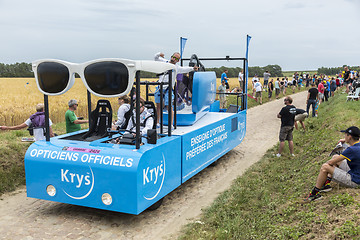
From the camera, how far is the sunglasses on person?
15.3 ft

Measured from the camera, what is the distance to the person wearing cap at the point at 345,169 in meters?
4.88

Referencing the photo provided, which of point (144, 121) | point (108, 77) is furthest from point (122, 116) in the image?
point (108, 77)

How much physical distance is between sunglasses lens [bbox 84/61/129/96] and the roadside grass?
2.31 metres

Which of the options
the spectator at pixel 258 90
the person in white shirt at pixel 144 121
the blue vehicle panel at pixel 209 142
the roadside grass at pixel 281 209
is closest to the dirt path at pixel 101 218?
the roadside grass at pixel 281 209

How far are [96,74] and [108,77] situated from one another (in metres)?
0.22

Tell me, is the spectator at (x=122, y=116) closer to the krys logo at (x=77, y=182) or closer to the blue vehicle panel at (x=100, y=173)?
the blue vehicle panel at (x=100, y=173)

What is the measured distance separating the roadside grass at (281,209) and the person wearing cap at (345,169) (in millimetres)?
125

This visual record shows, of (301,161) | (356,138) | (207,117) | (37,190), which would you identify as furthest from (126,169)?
(301,161)

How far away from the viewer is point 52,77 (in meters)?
5.30

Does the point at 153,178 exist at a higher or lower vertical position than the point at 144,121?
lower

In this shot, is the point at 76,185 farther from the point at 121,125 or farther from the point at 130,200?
the point at 121,125

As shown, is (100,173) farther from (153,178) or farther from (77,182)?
(153,178)

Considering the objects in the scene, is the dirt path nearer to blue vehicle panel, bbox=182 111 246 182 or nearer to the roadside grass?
the roadside grass

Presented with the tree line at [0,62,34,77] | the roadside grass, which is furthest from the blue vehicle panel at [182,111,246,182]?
the tree line at [0,62,34,77]
